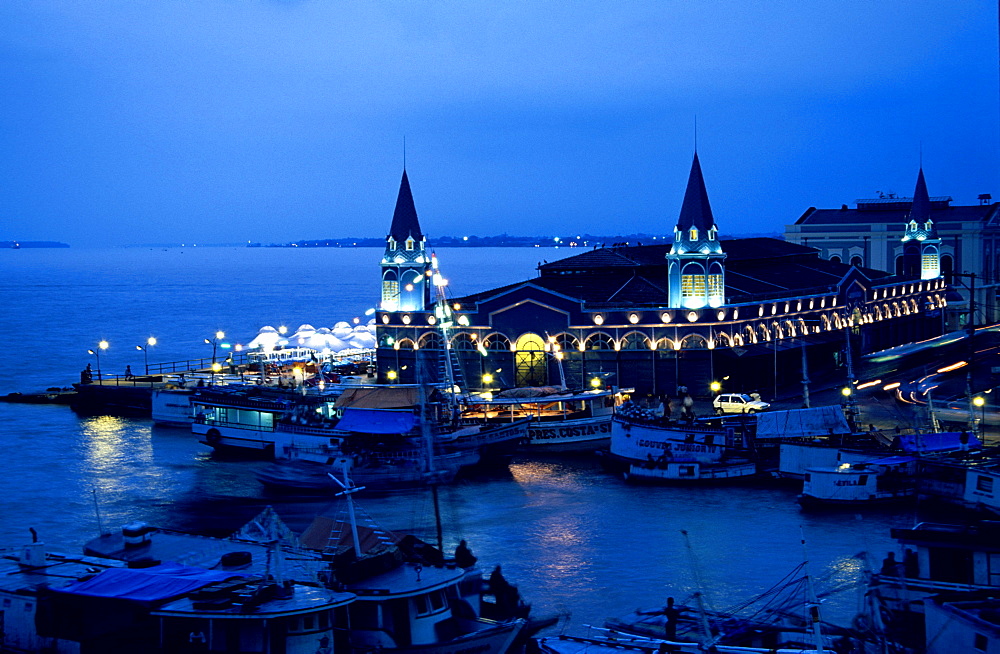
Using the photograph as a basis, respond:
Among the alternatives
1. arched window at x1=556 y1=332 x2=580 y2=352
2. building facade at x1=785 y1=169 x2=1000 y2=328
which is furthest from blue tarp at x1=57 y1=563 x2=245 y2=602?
building facade at x1=785 y1=169 x2=1000 y2=328

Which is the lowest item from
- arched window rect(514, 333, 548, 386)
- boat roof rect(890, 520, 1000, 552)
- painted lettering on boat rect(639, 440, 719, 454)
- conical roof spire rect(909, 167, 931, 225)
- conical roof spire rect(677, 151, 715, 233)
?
boat roof rect(890, 520, 1000, 552)

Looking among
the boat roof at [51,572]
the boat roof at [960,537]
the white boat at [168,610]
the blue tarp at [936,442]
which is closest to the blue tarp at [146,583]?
the white boat at [168,610]

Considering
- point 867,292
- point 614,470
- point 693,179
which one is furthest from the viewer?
point 867,292

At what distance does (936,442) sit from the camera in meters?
40.8

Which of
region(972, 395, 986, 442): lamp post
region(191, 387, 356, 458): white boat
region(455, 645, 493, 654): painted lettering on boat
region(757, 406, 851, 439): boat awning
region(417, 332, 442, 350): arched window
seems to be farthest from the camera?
region(417, 332, 442, 350): arched window

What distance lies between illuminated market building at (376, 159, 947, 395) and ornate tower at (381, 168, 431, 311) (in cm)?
9

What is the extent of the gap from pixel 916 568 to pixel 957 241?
84731mm

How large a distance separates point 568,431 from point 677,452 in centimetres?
666

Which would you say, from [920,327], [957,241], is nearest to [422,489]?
[920,327]

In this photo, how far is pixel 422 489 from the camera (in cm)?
4141

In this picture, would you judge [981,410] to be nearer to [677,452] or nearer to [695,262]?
Answer: [677,452]

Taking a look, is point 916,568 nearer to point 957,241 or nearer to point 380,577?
point 380,577

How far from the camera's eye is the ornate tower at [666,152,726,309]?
6022 centimetres

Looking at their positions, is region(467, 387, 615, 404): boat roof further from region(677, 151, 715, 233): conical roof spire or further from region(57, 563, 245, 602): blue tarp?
region(57, 563, 245, 602): blue tarp
